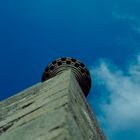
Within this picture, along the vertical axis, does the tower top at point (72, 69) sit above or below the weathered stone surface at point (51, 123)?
above

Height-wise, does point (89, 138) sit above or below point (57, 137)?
above

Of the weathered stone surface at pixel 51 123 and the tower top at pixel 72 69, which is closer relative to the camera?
the weathered stone surface at pixel 51 123

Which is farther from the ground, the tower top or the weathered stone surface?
the tower top

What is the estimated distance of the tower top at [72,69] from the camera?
6.37 meters

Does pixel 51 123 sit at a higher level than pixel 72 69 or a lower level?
lower

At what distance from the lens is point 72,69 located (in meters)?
6.46

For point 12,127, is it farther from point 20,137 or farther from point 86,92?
point 86,92

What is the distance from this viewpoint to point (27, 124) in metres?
3.10

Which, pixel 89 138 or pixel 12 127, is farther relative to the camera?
pixel 12 127

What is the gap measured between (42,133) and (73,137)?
0.98ft

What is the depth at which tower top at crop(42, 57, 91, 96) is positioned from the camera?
637cm

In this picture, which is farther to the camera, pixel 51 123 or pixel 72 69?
pixel 72 69

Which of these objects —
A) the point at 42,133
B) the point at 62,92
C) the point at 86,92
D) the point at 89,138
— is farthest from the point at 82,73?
the point at 42,133

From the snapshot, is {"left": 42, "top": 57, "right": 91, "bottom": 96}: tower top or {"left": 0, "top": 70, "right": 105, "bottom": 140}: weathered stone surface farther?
{"left": 42, "top": 57, "right": 91, "bottom": 96}: tower top
